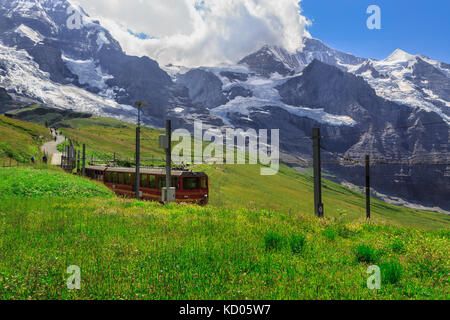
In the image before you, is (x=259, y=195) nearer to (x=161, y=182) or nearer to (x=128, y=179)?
(x=128, y=179)

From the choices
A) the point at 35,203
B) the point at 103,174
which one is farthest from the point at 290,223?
the point at 103,174

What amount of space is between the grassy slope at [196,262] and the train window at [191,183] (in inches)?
722

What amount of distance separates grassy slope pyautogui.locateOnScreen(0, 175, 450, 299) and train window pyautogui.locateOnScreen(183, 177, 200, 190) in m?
18.3

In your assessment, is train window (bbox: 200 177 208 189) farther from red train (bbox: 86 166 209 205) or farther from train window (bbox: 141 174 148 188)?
train window (bbox: 141 174 148 188)

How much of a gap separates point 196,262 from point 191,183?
22.8 m

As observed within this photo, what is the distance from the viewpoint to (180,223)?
393 inches

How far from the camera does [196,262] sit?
600 cm

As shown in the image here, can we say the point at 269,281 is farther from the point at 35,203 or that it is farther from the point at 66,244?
the point at 35,203

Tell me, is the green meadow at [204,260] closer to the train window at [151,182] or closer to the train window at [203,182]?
the train window at [203,182]

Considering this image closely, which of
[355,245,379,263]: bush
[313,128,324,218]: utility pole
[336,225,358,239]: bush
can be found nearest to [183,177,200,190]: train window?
[313,128,324,218]: utility pole

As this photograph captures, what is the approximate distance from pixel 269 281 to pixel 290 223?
5.96m

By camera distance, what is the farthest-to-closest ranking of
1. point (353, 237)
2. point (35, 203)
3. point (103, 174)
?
1. point (103, 174)
2. point (35, 203)
3. point (353, 237)

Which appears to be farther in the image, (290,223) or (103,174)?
(103,174)

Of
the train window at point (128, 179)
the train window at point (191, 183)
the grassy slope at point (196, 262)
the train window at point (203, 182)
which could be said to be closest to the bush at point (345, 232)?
the grassy slope at point (196, 262)
